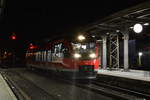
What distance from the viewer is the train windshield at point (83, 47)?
14.1 metres

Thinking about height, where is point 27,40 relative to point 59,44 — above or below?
above

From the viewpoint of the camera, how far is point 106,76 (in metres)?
18.1

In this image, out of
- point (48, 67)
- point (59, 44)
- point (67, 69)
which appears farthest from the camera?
point (48, 67)

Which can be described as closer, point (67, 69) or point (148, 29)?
point (67, 69)

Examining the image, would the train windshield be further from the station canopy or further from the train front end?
the station canopy

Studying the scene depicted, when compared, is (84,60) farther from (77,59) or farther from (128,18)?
(128,18)

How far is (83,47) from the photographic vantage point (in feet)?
47.2

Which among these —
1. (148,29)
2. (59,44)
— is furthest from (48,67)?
(148,29)

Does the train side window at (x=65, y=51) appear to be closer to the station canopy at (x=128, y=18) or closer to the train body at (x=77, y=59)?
the train body at (x=77, y=59)

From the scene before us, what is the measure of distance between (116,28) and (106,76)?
581cm

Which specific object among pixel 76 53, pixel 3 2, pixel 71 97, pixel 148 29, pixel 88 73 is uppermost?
pixel 148 29

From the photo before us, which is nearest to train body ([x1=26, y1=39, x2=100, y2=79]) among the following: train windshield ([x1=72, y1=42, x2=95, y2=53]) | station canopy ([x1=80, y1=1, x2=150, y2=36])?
train windshield ([x1=72, y1=42, x2=95, y2=53])

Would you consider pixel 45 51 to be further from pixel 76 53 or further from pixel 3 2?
pixel 3 2

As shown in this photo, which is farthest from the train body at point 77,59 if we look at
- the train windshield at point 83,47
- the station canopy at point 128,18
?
the station canopy at point 128,18
